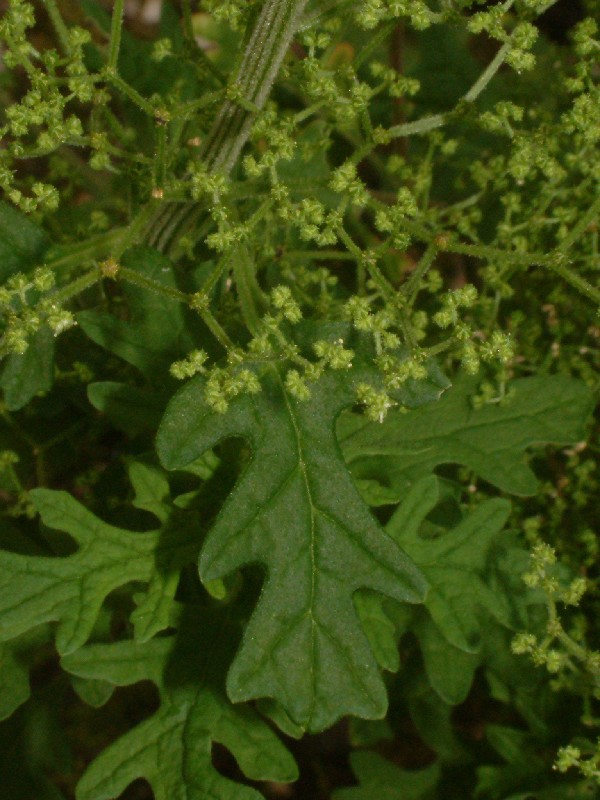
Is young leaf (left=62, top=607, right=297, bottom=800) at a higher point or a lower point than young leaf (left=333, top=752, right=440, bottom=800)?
higher

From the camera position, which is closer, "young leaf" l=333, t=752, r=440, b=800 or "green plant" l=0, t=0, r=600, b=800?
"green plant" l=0, t=0, r=600, b=800

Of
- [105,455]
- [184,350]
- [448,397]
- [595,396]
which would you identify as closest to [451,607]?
[448,397]

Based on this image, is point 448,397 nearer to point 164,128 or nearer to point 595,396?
point 595,396

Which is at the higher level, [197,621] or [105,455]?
[105,455]

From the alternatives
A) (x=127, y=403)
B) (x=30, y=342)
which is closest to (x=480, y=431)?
(x=127, y=403)

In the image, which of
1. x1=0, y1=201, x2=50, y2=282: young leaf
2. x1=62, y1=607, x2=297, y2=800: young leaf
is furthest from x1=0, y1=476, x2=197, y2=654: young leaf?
x1=0, y1=201, x2=50, y2=282: young leaf

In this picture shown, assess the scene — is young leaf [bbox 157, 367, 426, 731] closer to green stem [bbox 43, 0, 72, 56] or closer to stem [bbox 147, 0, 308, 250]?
stem [bbox 147, 0, 308, 250]

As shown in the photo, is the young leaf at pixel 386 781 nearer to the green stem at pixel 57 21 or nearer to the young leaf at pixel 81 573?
the young leaf at pixel 81 573
